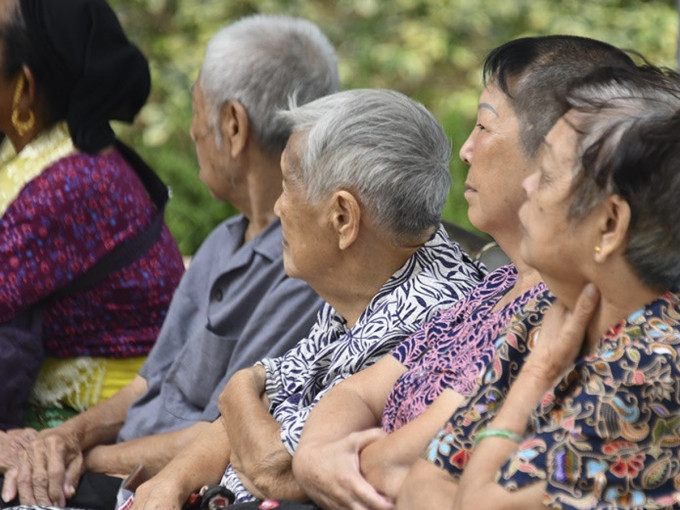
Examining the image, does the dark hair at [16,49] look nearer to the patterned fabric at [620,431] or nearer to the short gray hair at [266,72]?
the short gray hair at [266,72]

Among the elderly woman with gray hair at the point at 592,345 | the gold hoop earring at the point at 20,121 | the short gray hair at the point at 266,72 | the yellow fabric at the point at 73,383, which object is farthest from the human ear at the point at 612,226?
the gold hoop earring at the point at 20,121

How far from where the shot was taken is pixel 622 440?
207 cm

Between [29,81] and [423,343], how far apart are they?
6.25 ft

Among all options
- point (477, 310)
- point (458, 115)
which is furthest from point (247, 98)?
point (458, 115)

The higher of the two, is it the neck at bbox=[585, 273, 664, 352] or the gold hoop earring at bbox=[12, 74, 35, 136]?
the neck at bbox=[585, 273, 664, 352]

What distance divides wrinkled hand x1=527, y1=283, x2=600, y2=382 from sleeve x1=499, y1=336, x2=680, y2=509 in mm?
145

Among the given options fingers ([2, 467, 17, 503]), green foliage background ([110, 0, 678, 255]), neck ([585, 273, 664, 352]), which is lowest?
green foliage background ([110, 0, 678, 255])

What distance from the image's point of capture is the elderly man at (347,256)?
10.2 feet

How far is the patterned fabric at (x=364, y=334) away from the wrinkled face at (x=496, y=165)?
0.31 m

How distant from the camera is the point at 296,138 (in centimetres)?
331

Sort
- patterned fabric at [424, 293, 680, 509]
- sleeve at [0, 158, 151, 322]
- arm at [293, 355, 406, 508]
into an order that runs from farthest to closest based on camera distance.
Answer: sleeve at [0, 158, 151, 322] → arm at [293, 355, 406, 508] → patterned fabric at [424, 293, 680, 509]

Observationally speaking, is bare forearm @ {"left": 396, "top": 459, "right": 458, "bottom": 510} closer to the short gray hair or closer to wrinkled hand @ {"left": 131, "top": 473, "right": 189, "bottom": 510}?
wrinkled hand @ {"left": 131, "top": 473, "right": 189, "bottom": 510}

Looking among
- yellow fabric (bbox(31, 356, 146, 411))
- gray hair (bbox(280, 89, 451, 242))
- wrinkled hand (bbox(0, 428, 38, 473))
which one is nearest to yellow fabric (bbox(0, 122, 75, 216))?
yellow fabric (bbox(31, 356, 146, 411))

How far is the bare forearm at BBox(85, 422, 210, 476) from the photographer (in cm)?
374
